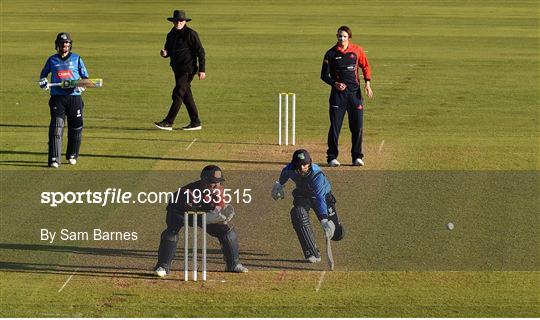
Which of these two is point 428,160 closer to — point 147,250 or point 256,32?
point 147,250

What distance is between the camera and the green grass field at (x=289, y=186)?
18875 millimetres

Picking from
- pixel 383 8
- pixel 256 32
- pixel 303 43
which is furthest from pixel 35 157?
pixel 383 8

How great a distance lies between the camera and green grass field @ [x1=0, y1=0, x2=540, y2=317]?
18875mm

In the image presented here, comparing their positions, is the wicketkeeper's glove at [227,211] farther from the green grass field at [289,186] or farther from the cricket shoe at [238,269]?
the green grass field at [289,186]

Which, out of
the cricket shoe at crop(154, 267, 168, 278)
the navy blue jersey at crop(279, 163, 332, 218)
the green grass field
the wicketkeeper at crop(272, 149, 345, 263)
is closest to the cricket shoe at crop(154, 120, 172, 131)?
the green grass field

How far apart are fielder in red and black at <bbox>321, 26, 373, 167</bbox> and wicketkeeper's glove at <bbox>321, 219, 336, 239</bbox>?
5793 mm

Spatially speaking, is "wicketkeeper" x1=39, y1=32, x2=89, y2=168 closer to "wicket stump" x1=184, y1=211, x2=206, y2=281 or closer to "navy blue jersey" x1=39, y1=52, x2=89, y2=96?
"navy blue jersey" x1=39, y1=52, x2=89, y2=96

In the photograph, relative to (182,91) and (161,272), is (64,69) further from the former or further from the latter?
(161,272)

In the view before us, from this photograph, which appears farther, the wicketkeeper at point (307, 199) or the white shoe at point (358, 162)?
the white shoe at point (358, 162)

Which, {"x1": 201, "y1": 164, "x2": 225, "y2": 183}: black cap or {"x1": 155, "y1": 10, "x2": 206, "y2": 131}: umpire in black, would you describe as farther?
{"x1": 155, "y1": 10, "x2": 206, "y2": 131}: umpire in black

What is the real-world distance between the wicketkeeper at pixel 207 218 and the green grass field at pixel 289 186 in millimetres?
250

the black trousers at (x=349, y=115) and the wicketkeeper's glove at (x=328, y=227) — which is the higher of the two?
the black trousers at (x=349, y=115)

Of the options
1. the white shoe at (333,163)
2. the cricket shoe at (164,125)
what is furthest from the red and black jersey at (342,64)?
the cricket shoe at (164,125)

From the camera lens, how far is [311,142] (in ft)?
96.2
